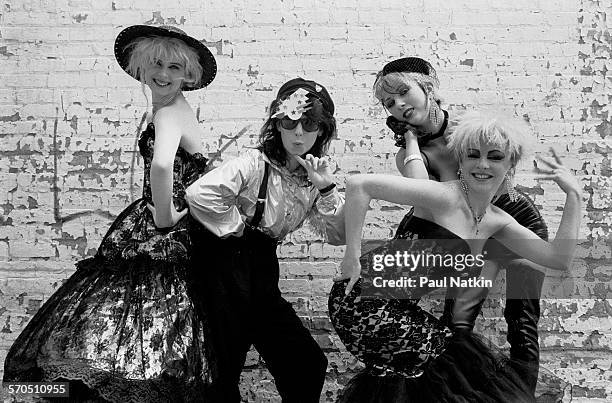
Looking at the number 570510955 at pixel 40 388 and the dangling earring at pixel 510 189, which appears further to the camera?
the dangling earring at pixel 510 189

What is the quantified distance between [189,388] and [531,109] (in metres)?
2.37

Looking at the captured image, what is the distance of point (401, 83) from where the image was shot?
Result: 305 centimetres

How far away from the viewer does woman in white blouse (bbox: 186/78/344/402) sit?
115 inches

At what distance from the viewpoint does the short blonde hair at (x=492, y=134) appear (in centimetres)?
280

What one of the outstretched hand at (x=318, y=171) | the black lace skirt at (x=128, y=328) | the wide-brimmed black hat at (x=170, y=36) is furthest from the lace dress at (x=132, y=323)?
the outstretched hand at (x=318, y=171)

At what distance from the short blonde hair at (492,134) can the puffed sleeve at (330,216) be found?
A: 520 millimetres

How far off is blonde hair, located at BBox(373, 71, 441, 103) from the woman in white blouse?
10.1 inches

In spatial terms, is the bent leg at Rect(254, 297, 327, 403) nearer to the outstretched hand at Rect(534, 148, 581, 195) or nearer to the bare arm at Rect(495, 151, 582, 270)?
the bare arm at Rect(495, 151, 582, 270)

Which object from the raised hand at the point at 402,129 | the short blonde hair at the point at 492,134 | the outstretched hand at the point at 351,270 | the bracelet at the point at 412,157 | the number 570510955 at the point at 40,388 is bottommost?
the number 570510955 at the point at 40,388

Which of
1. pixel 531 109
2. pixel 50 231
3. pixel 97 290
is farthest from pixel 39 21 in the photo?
pixel 531 109

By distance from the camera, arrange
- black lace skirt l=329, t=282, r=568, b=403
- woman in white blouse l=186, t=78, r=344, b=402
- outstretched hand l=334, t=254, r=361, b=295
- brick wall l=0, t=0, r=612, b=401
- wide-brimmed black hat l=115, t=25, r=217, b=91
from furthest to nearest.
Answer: brick wall l=0, t=0, r=612, b=401 < wide-brimmed black hat l=115, t=25, r=217, b=91 < woman in white blouse l=186, t=78, r=344, b=402 < outstretched hand l=334, t=254, r=361, b=295 < black lace skirt l=329, t=282, r=568, b=403

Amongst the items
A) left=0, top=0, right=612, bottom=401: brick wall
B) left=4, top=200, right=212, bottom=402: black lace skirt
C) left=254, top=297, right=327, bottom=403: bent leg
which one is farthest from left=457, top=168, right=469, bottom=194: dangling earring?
left=4, top=200, right=212, bottom=402: black lace skirt

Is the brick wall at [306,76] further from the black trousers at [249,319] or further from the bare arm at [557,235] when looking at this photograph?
the bare arm at [557,235]

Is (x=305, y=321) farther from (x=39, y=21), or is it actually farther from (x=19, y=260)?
(x=39, y=21)
